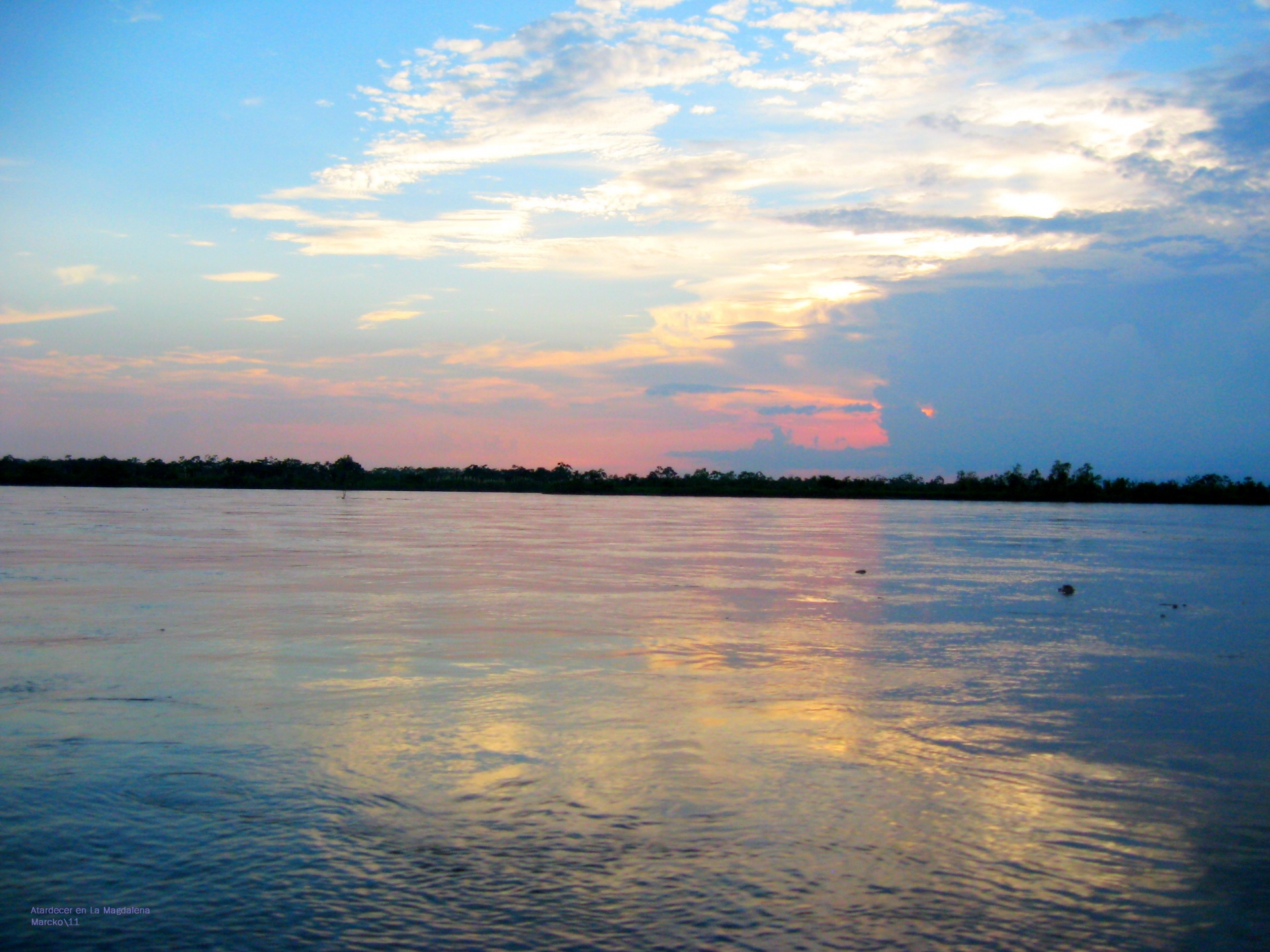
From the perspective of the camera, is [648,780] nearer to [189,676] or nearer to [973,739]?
[973,739]

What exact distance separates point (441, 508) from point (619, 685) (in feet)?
219

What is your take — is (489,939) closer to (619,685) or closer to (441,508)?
(619,685)

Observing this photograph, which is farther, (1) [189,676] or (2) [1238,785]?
(1) [189,676]

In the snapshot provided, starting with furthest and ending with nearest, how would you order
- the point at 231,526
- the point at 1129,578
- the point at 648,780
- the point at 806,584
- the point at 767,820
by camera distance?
the point at 231,526
the point at 1129,578
the point at 806,584
the point at 648,780
the point at 767,820

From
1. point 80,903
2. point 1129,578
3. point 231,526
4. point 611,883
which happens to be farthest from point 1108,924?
point 231,526

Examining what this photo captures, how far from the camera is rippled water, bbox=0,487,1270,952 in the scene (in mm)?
4988

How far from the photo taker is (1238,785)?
7.24 meters

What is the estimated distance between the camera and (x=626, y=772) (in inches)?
285

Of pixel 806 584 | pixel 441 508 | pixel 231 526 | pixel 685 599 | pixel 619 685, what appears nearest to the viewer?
pixel 619 685

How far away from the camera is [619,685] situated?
403 inches

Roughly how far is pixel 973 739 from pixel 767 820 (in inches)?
119

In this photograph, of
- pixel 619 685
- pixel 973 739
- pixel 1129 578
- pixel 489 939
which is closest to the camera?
pixel 489 939

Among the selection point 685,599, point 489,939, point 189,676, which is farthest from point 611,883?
point 685,599

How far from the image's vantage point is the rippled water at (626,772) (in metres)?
4.99
